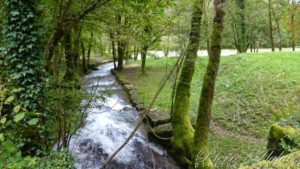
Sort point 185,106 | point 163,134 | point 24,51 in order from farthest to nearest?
point 163,134 → point 185,106 → point 24,51

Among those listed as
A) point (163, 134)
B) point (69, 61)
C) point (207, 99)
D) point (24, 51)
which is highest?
point (24, 51)

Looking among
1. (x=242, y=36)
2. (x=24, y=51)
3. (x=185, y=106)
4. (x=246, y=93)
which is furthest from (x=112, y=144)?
(x=242, y=36)

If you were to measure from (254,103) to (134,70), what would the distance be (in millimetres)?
9798

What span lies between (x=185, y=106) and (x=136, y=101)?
338cm

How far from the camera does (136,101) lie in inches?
324

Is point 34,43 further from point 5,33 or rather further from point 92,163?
point 92,163

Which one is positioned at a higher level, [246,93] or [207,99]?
[207,99]

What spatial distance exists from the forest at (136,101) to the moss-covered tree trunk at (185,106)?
3cm

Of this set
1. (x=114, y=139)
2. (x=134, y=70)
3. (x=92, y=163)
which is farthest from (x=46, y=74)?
(x=134, y=70)

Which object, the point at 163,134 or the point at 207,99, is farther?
the point at 163,134

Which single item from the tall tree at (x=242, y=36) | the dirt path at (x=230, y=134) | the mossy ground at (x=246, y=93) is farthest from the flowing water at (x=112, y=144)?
the tall tree at (x=242, y=36)

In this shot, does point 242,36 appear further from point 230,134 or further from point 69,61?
point 69,61

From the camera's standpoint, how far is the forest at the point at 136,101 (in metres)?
3.09

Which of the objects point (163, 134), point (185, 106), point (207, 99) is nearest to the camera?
point (207, 99)
